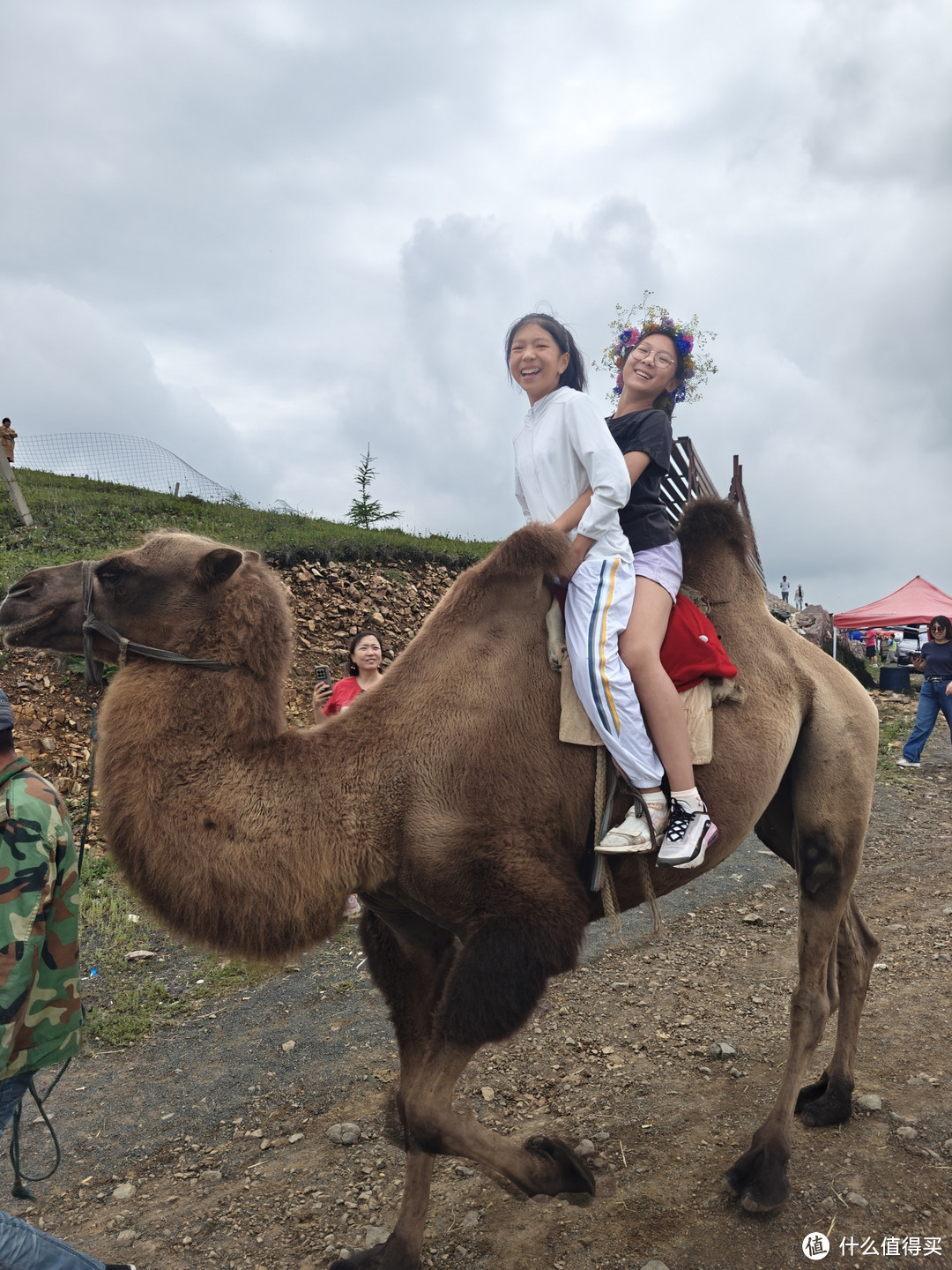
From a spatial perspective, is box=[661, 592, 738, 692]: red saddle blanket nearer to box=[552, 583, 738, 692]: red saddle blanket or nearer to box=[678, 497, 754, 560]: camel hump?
box=[552, 583, 738, 692]: red saddle blanket

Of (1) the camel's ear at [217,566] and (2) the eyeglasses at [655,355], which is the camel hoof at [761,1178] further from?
(2) the eyeglasses at [655,355]

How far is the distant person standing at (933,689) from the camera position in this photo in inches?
476

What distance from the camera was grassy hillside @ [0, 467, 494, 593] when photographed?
12.1 meters

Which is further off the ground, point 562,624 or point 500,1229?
point 562,624

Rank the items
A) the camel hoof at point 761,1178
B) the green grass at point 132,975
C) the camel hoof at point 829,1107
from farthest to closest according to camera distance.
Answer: the green grass at point 132,975
the camel hoof at point 829,1107
the camel hoof at point 761,1178

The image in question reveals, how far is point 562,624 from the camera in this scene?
10.6 ft

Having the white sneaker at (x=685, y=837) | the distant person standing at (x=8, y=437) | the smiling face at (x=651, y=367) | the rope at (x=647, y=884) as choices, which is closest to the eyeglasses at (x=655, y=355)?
the smiling face at (x=651, y=367)

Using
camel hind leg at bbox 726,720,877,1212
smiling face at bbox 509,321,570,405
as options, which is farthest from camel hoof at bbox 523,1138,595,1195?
smiling face at bbox 509,321,570,405

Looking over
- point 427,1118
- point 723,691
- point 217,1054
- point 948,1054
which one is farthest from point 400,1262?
point 948,1054

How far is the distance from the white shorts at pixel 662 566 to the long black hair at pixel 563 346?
0.74 metres

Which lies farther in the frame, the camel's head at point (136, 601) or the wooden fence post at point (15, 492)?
the wooden fence post at point (15, 492)

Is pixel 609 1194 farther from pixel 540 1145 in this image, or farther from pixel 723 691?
pixel 723 691

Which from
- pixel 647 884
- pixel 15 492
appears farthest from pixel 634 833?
pixel 15 492

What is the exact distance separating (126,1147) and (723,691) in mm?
3439
